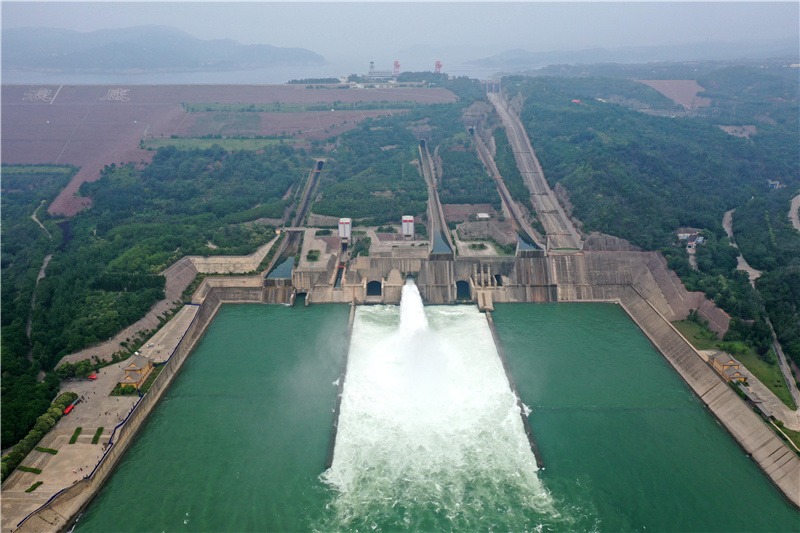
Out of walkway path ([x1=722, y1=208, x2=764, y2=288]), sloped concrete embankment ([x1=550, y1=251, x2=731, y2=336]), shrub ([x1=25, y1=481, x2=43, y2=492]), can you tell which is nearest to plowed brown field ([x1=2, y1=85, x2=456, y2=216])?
shrub ([x1=25, y1=481, x2=43, y2=492])

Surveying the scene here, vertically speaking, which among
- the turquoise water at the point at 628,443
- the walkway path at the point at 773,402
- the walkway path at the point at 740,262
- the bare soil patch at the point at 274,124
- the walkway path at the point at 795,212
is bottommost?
the turquoise water at the point at 628,443

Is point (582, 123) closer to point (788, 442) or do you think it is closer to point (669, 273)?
point (669, 273)

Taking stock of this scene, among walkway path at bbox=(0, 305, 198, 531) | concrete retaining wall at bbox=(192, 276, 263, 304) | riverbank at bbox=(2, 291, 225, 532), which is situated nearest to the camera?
riverbank at bbox=(2, 291, 225, 532)

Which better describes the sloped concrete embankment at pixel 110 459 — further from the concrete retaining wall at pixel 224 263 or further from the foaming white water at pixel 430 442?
the foaming white water at pixel 430 442

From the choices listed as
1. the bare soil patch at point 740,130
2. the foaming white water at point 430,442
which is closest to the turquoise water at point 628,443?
the foaming white water at point 430,442

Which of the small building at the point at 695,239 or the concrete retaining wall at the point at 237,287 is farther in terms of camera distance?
the small building at the point at 695,239

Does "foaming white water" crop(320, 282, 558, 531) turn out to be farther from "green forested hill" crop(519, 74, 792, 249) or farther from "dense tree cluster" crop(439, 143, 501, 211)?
"dense tree cluster" crop(439, 143, 501, 211)
